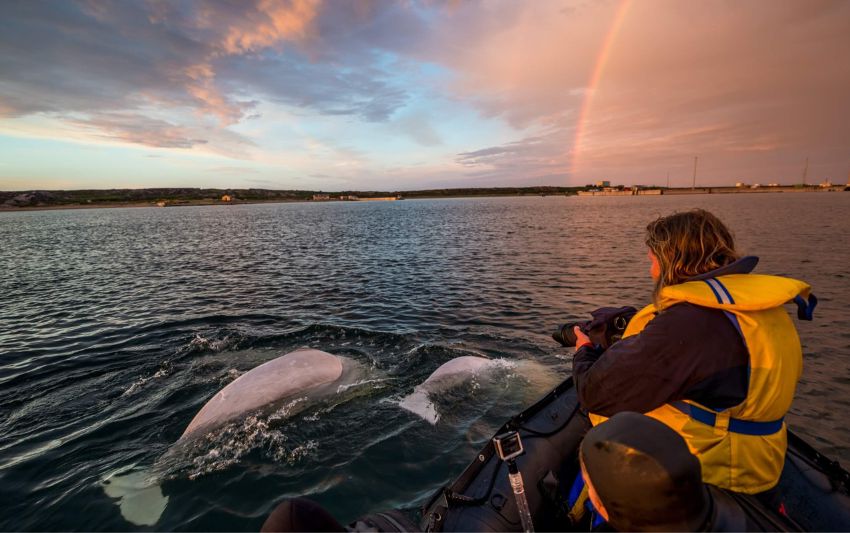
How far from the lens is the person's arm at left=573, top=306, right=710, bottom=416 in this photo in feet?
8.87

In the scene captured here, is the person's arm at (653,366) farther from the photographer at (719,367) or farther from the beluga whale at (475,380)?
the beluga whale at (475,380)

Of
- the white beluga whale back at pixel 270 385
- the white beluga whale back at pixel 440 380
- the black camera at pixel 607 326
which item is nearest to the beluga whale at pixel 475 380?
the white beluga whale back at pixel 440 380

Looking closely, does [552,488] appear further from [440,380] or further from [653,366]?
[440,380]

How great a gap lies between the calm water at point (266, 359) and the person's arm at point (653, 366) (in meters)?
4.06

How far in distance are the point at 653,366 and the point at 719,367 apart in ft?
1.35

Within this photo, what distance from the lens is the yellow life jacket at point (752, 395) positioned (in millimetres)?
2672

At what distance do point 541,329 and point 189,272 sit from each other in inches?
802

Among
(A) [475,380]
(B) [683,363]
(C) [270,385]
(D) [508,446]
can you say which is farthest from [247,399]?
(B) [683,363]

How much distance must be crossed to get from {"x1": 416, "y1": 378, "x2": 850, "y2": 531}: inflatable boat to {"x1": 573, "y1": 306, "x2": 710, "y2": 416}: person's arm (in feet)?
2.12

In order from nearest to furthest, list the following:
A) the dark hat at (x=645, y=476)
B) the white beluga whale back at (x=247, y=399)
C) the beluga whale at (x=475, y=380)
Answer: the dark hat at (x=645, y=476) → the white beluga whale back at (x=247, y=399) → the beluga whale at (x=475, y=380)

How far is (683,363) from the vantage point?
2.69m

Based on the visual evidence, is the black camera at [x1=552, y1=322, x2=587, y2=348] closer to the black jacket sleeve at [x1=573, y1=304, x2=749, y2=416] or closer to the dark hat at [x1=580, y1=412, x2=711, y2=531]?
the black jacket sleeve at [x1=573, y1=304, x2=749, y2=416]

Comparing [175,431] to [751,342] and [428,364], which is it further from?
[751,342]

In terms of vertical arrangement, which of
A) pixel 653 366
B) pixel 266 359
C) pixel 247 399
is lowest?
pixel 266 359
